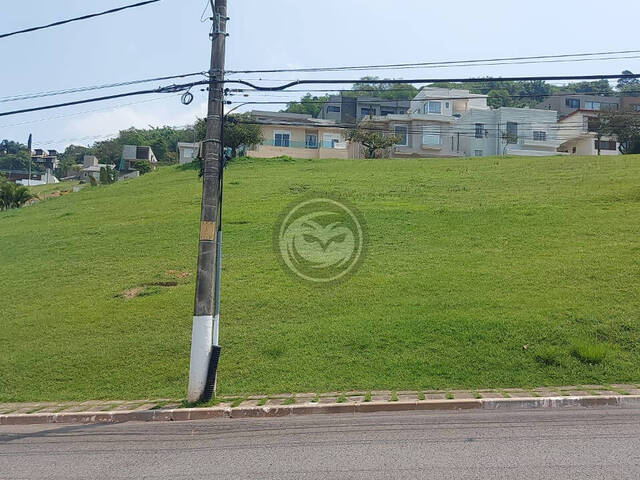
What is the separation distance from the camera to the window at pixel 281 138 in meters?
50.9

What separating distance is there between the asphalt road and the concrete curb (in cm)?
23

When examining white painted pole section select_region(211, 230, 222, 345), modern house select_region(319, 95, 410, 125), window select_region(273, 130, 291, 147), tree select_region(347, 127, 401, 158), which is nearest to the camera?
white painted pole section select_region(211, 230, 222, 345)

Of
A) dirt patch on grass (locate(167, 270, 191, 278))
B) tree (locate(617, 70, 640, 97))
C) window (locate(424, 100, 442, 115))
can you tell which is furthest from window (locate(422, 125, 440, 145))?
dirt patch on grass (locate(167, 270, 191, 278))

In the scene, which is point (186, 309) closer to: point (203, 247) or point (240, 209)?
point (203, 247)

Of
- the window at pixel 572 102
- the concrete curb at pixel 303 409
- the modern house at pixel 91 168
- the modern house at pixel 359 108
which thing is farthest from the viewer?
the modern house at pixel 91 168

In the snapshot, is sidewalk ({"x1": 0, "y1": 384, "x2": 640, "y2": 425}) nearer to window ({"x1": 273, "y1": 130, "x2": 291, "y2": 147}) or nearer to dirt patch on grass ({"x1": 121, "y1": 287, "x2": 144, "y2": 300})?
dirt patch on grass ({"x1": 121, "y1": 287, "x2": 144, "y2": 300})

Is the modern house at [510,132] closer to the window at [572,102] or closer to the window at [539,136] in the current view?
the window at [539,136]

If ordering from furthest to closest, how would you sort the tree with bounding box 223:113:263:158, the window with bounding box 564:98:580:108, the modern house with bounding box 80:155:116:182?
the modern house with bounding box 80:155:116:182 → the window with bounding box 564:98:580:108 → the tree with bounding box 223:113:263:158

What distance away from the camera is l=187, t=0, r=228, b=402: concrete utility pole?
947 cm

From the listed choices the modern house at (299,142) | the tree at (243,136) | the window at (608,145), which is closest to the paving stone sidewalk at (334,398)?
the tree at (243,136)

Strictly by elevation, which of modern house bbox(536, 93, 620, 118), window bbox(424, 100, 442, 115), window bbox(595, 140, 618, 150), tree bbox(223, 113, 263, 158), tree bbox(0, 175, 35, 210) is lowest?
tree bbox(0, 175, 35, 210)

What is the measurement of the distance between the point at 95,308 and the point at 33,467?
320 inches

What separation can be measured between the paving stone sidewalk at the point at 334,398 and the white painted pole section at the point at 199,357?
1.00 feet

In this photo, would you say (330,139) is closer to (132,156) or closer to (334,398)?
(132,156)
